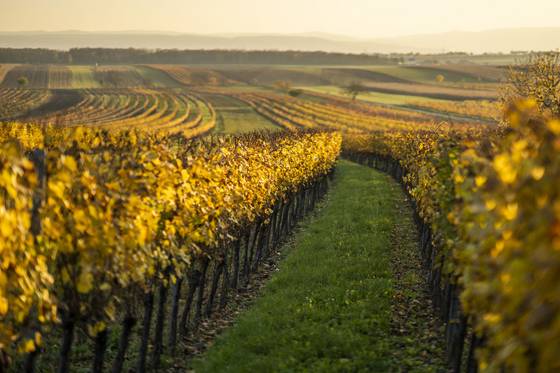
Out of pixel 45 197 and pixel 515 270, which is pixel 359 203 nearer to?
pixel 45 197

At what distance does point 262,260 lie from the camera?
2311cm

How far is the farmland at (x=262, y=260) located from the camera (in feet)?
18.0

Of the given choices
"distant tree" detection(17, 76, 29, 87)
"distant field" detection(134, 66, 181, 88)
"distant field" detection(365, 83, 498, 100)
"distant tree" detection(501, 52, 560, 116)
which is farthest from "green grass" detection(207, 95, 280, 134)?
"distant field" detection(365, 83, 498, 100)

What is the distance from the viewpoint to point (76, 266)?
9.41 metres

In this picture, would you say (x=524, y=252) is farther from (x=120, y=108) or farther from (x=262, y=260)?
(x=120, y=108)

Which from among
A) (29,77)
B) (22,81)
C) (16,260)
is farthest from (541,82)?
(29,77)

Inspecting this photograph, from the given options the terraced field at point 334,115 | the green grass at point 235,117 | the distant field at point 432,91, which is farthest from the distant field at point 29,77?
the distant field at point 432,91

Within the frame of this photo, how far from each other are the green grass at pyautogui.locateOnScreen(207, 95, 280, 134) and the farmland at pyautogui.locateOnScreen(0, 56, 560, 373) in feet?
207

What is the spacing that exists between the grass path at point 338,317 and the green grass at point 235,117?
61.7 metres

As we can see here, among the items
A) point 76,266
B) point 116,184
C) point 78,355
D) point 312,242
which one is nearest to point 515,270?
point 116,184

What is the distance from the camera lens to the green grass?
93.4 metres

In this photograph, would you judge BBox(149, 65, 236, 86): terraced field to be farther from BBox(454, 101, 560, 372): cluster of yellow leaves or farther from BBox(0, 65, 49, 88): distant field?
BBox(454, 101, 560, 372): cluster of yellow leaves

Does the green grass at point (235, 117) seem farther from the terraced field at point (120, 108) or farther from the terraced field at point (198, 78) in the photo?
the terraced field at point (198, 78)

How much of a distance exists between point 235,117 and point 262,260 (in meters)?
86.6
